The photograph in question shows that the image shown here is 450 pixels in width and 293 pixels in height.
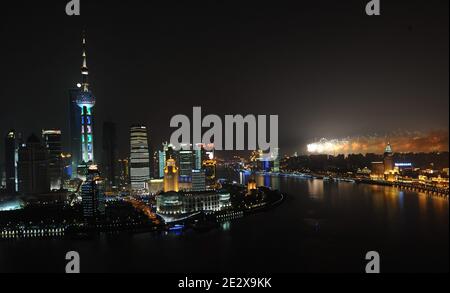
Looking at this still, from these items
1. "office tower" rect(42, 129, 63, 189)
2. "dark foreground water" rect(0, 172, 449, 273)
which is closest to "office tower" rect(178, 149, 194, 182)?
"office tower" rect(42, 129, 63, 189)

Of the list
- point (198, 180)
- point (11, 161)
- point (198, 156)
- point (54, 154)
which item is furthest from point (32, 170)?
point (198, 156)

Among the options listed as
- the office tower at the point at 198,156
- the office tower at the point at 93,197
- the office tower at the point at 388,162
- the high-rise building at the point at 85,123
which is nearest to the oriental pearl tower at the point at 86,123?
the high-rise building at the point at 85,123

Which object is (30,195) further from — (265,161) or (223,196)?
(265,161)

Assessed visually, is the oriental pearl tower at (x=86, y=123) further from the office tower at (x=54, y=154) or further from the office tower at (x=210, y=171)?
the office tower at (x=210, y=171)

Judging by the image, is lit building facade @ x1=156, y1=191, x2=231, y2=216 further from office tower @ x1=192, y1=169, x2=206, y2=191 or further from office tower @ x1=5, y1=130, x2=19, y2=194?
office tower @ x1=5, y1=130, x2=19, y2=194

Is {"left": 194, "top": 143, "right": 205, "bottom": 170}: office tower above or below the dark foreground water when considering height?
above

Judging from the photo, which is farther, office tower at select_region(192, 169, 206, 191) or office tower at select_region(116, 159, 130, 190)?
office tower at select_region(116, 159, 130, 190)
